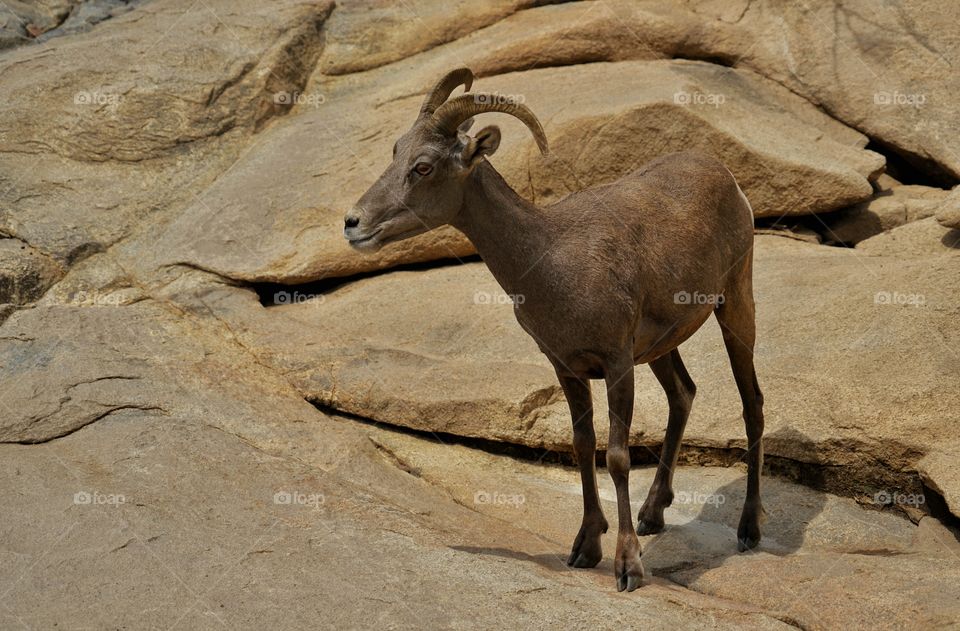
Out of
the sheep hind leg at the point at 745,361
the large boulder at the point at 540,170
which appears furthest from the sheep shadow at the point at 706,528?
the large boulder at the point at 540,170

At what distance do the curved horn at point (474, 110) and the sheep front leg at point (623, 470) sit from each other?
1.54 metres

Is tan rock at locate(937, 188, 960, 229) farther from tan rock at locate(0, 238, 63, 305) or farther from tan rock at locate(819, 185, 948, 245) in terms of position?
tan rock at locate(0, 238, 63, 305)

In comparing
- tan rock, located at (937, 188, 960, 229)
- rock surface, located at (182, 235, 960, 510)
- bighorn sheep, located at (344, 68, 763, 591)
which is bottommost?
rock surface, located at (182, 235, 960, 510)

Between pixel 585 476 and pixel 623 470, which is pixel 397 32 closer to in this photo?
pixel 585 476

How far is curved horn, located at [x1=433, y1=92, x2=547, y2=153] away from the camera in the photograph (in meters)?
6.80

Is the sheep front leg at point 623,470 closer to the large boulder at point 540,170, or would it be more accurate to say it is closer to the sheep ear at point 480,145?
the sheep ear at point 480,145

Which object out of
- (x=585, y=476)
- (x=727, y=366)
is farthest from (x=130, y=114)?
(x=585, y=476)

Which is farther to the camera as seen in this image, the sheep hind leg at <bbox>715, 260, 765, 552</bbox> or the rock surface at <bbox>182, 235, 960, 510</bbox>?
the rock surface at <bbox>182, 235, 960, 510</bbox>

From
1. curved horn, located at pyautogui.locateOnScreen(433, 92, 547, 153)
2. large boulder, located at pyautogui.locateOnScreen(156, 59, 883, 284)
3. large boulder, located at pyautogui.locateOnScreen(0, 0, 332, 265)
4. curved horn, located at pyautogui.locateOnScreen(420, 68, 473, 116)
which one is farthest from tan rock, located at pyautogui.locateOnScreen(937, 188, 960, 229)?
large boulder, located at pyautogui.locateOnScreen(0, 0, 332, 265)

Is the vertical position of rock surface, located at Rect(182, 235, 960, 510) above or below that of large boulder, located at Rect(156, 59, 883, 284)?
below

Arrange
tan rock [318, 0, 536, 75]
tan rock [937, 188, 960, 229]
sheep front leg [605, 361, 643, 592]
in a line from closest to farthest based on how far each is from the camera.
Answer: sheep front leg [605, 361, 643, 592] → tan rock [937, 188, 960, 229] → tan rock [318, 0, 536, 75]

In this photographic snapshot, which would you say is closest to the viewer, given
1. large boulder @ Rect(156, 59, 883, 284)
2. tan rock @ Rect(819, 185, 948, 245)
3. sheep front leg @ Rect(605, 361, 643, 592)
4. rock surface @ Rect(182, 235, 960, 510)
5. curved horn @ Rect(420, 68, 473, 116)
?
sheep front leg @ Rect(605, 361, 643, 592)

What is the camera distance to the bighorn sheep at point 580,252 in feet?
22.6

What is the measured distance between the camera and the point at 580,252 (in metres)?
7.09
